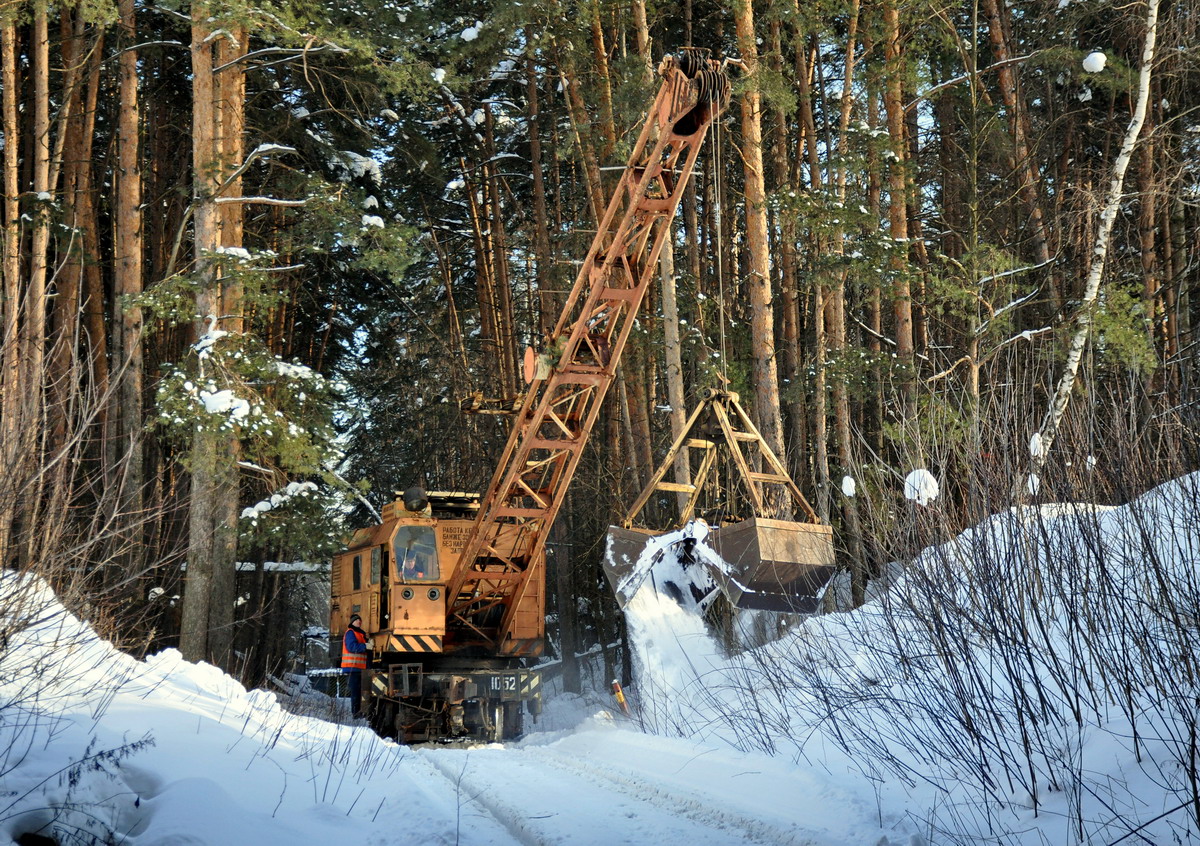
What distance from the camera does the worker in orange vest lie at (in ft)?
51.8

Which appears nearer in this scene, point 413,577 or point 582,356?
point 582,356

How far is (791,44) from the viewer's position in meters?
18.4

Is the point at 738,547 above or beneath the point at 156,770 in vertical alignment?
above

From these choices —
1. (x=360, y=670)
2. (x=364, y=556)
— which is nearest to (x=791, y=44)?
(x=364, y=556)

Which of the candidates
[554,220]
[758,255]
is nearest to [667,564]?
[758,255]

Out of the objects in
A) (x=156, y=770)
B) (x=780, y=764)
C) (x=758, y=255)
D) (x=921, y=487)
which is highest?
(x=758, y=255)

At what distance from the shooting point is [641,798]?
25.2ft

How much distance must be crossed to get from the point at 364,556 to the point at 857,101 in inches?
453

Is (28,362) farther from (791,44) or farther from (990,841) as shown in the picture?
(791,44)

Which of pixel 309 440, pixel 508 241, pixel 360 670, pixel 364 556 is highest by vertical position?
pixel 508 241

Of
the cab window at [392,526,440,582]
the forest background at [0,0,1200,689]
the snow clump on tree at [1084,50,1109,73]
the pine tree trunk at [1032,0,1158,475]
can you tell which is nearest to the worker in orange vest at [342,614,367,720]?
the cab window at [392,526,440,582]

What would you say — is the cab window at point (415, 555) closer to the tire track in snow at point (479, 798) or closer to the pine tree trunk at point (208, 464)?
the pine tree trunk at point (208, 464)

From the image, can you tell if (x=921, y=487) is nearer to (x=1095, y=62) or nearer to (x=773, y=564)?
(x=773, y=564)

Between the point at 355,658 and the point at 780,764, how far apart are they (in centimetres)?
897
